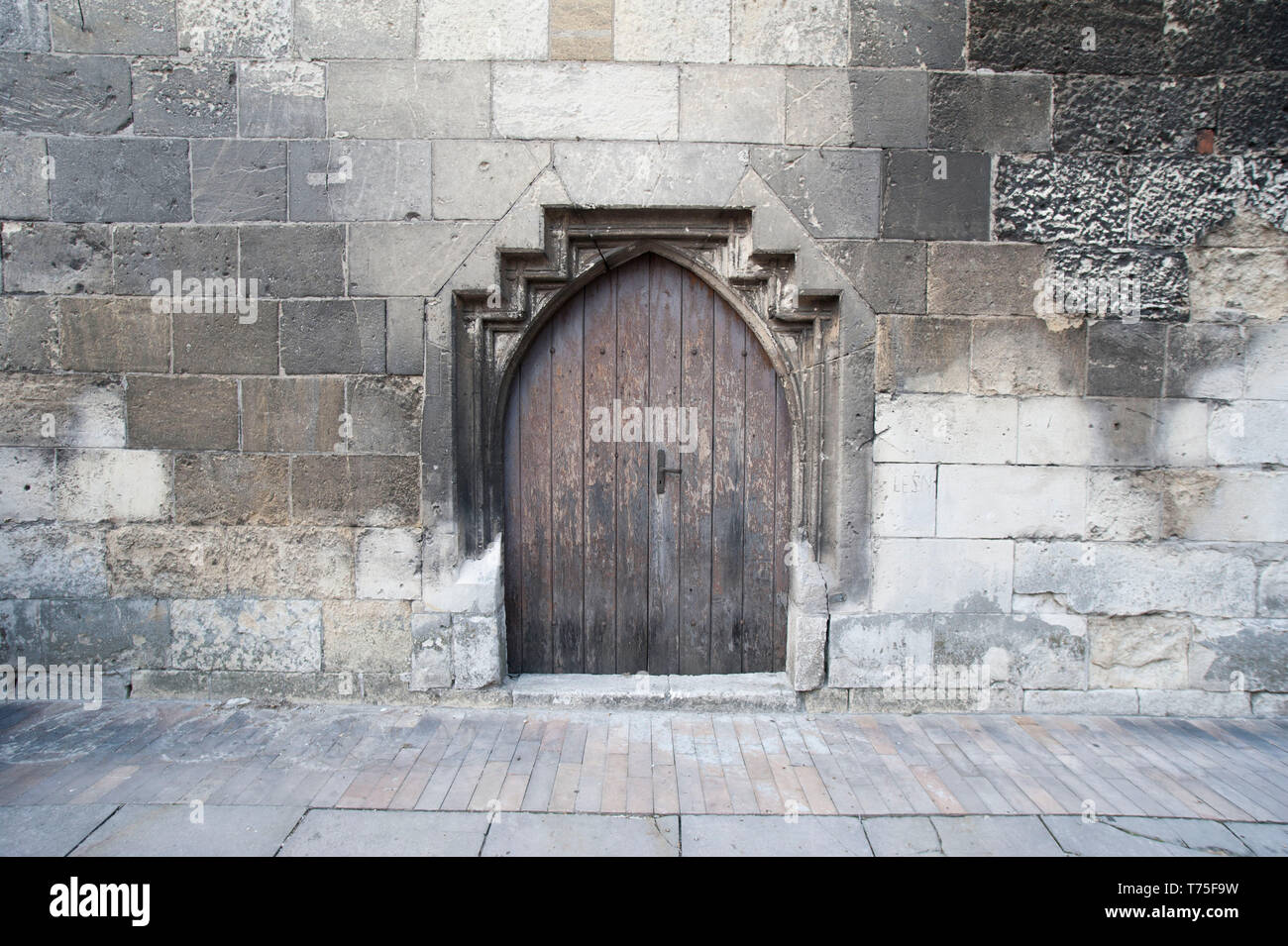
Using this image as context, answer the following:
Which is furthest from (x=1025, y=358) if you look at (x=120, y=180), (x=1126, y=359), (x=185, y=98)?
(x=120, y=180)

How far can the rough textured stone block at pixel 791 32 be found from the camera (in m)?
3.37

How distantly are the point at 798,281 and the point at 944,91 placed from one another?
3.76 feet

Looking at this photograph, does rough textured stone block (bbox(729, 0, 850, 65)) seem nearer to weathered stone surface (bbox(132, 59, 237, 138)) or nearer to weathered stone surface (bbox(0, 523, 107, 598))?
weathered stone surface (bbox(132, 59, 237, 138))

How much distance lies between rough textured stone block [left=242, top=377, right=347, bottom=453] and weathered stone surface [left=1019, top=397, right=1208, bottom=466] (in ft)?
11.1

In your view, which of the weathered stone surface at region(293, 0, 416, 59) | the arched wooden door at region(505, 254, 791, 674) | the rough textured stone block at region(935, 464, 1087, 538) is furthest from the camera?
the arched wooden door at region(505, 254, 791, 674)

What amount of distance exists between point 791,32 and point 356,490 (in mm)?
3073

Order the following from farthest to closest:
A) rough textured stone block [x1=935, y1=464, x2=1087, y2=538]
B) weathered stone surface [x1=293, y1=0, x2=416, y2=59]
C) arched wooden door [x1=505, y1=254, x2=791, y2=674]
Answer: arched wooden door [x1=505, y1=254, x2=791, y2=674]
rough textured stone block [x1=935, y1=464, x2=1087, y2=538]
weathered stone surface [x1=293, y1=0, x2=416, y2=59]

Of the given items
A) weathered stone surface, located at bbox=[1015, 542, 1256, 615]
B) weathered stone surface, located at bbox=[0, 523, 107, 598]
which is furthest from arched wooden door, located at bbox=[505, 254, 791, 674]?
weathered stone surface, located at bbox=[0, 523, 107, 598]

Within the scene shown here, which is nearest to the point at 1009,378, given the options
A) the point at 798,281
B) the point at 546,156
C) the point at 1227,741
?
the point at 798,281

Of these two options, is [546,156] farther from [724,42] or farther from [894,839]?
[894,839]

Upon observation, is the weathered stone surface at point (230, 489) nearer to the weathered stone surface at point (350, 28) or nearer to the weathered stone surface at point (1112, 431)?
the weathered stone surface at point (350, 28)

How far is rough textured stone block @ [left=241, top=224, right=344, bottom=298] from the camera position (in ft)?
11.1

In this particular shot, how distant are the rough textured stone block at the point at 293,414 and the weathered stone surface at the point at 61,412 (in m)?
0.65

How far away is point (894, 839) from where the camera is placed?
251 cm
